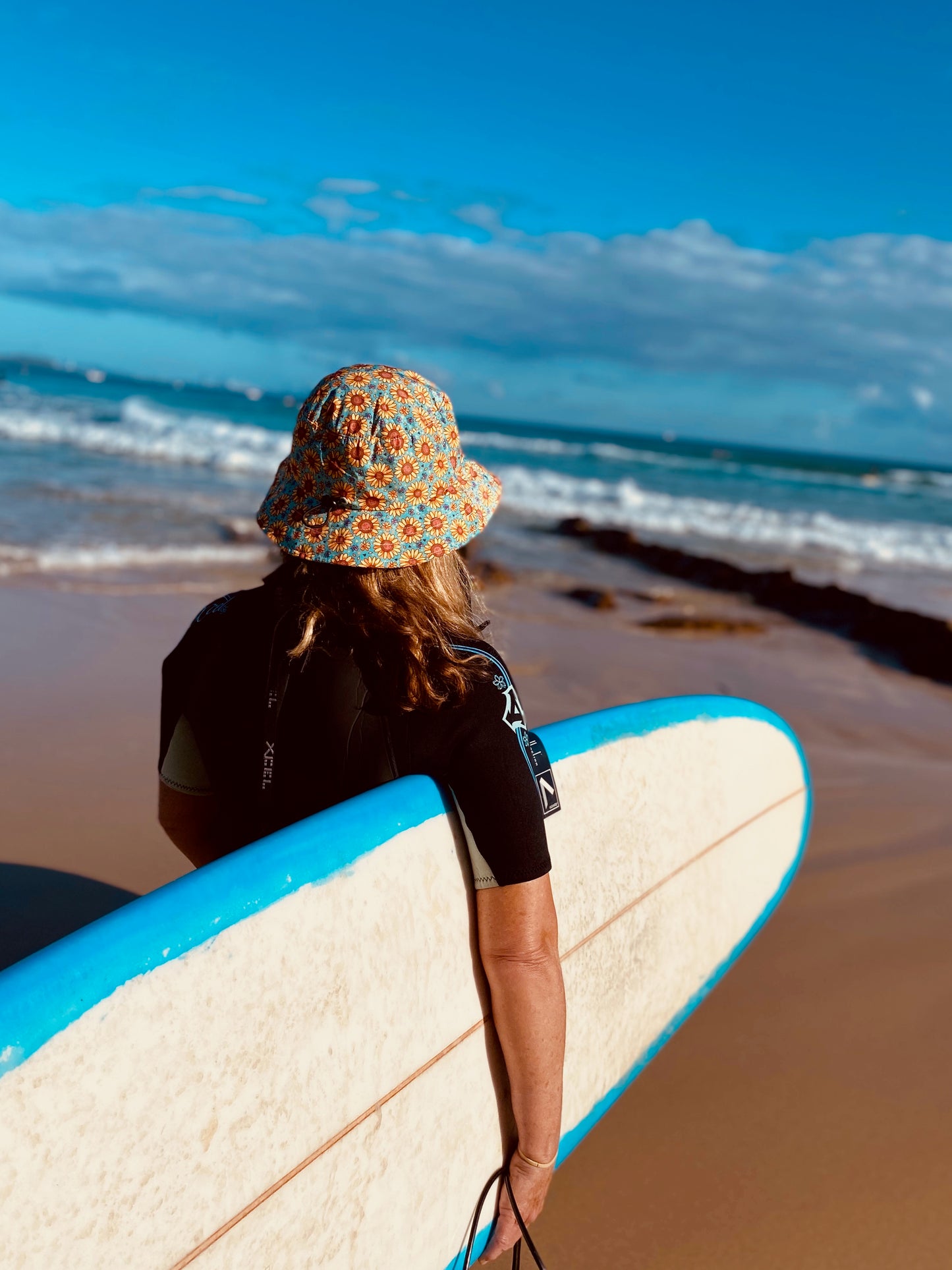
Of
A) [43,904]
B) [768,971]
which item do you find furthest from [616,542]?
[43,904]

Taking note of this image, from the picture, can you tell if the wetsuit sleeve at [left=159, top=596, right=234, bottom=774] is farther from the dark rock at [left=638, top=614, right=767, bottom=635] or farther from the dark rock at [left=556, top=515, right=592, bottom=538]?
the dark rock at [left=556, top=515, right=592, bottom=538]

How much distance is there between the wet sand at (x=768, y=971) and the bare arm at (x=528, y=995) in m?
0.44

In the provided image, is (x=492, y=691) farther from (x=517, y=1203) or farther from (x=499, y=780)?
(x=517, y=1203)

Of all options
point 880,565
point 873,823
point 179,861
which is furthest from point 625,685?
point 880,565

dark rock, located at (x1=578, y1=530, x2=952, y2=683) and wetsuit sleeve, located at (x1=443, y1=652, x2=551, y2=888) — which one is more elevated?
wetsuit sleeve, located at (x1=443, y1=652, x2=551, y2=888)

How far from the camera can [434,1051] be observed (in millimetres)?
1447

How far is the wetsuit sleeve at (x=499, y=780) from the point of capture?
1224 millimetres

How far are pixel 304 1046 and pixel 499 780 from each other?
0.45m

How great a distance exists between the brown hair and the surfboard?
0.26 m

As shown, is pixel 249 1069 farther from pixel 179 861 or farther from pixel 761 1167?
pixel 179 861

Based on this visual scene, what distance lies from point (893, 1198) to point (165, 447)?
17686 mm

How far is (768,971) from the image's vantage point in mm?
2471

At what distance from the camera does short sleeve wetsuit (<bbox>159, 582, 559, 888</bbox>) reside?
1.23 m

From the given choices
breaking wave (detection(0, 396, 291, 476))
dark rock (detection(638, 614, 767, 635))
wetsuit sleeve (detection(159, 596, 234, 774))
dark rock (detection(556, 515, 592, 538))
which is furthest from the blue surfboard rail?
breaking wave (detection(0, 396, 291, 476))
